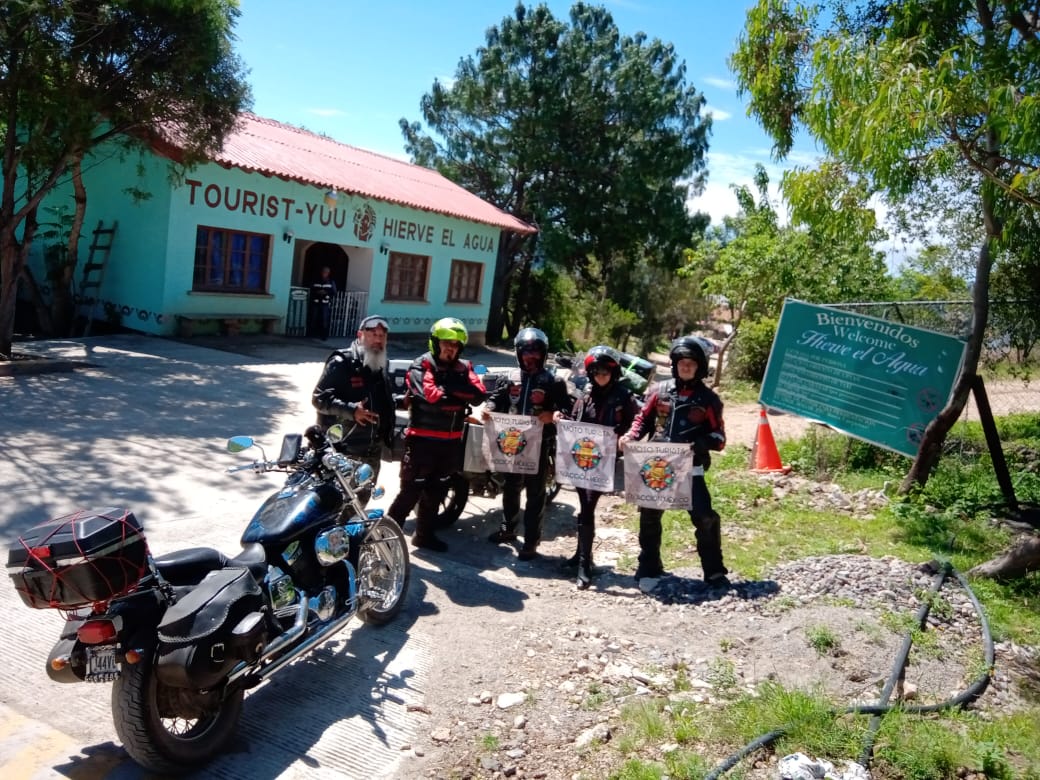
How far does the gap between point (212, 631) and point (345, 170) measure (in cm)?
1725

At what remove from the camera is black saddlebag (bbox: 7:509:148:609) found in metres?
2.86

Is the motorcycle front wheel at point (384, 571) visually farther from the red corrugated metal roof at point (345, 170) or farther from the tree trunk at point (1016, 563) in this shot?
the red corrugated metal roof at point (345, 170)

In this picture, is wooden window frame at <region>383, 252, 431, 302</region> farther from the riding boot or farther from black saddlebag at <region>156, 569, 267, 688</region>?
black saddlebag at <region>156, 569, 267, 688</region>

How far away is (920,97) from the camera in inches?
222

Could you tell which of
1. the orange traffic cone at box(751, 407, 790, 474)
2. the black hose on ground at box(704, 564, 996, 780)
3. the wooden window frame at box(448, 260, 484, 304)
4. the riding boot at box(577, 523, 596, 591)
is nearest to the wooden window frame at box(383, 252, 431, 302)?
the wooden window frame at box(448, 260, 484, 304)

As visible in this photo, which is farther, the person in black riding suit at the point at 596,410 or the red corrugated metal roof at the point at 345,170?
the red corrugated metal roof at the point at 345,170

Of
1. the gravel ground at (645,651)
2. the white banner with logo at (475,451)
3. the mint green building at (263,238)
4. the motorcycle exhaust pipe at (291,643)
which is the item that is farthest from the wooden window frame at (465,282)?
the motorcycle exhaust pipe at (291,643)

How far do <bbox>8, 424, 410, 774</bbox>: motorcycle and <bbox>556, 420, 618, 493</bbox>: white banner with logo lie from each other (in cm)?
202

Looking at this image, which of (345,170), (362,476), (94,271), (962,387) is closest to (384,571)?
(362,476)

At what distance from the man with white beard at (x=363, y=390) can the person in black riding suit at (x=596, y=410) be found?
1.37 m

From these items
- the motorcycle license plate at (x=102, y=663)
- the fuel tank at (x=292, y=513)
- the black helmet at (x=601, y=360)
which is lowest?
the motorcycle license plate at (x=102, y=663)

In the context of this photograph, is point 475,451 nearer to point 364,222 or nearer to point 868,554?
point 868,554

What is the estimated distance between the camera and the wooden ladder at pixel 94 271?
48.5 ft

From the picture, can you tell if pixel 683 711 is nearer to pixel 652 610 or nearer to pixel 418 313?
pixel 652 610
